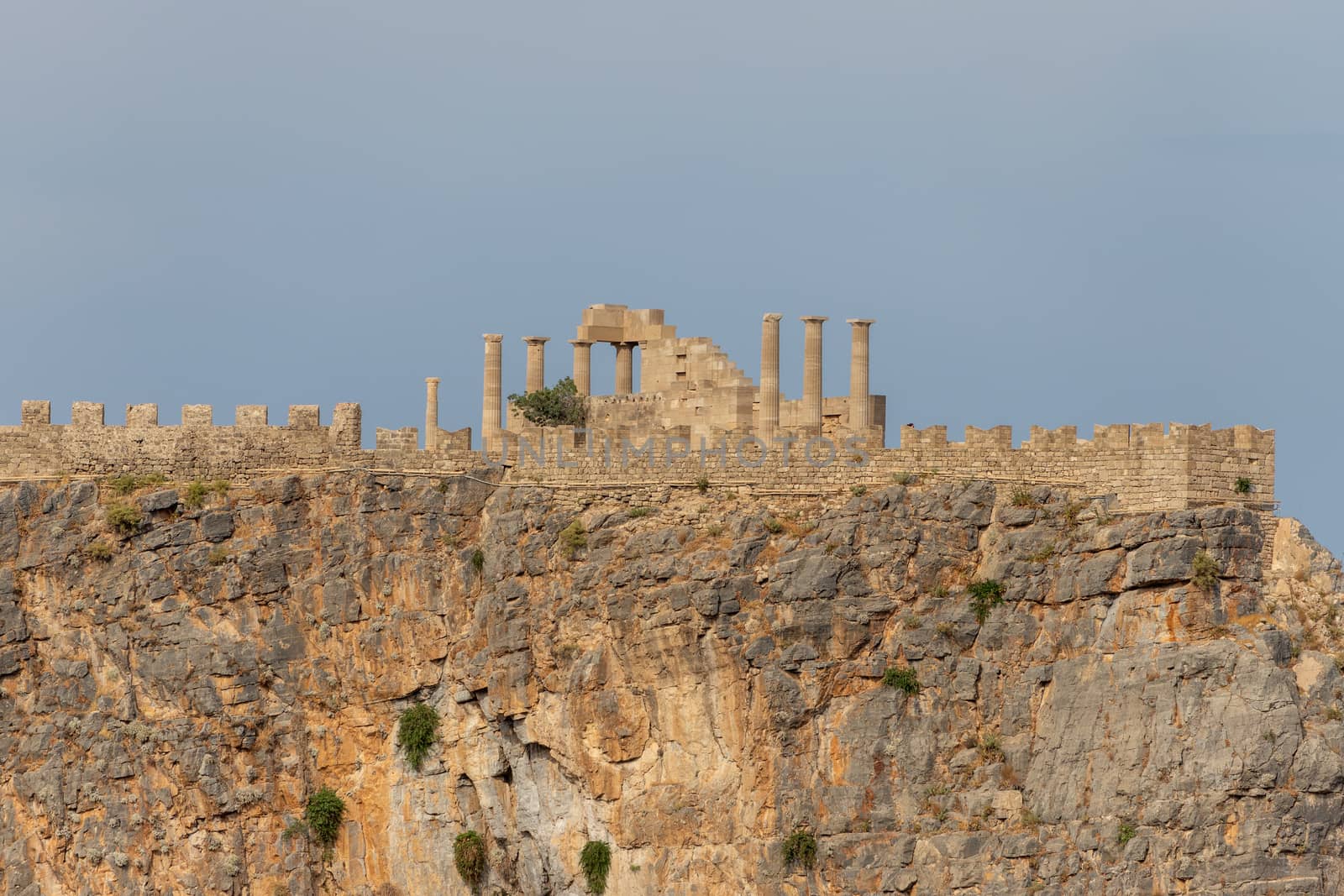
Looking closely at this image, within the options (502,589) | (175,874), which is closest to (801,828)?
(502,589)

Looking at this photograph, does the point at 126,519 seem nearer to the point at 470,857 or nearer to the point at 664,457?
the point at 470,857

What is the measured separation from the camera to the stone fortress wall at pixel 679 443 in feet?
281

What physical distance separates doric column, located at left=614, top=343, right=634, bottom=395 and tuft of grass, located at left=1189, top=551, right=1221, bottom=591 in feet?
63.4

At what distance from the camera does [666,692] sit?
87.8 meters

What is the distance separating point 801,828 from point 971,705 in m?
4.68

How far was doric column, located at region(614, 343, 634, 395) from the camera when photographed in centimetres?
9738

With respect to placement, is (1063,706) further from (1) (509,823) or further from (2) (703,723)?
(1) (509,823)

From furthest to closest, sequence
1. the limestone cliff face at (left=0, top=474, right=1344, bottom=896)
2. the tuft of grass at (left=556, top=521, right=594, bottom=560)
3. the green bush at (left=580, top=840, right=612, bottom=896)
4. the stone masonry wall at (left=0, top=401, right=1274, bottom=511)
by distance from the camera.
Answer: the tuft of grass at (left=556, top=521, right=594, bottom=560) → the green bush at (left=580, top=840, right=612, bottom=896) → the stone masonry wall at (left=0, top=401, right=1274, bottom=511) → the limestone cliff face at (left=0, top=474, right=1344, bottom=896)

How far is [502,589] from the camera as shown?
90125mm

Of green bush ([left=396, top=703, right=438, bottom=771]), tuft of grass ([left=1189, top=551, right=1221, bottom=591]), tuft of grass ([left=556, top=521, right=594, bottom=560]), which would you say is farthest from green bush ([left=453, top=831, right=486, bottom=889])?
tuft of grass ([left=1189, top=551, right=1221, bottom=591])

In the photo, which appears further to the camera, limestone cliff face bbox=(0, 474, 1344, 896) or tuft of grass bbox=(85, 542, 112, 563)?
tuft of grass bbox=(85, 542, 112, 563)

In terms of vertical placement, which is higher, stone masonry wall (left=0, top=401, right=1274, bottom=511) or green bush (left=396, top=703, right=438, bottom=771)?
stone masonry wall (left=0, top=401, right=1274, bottom=511)

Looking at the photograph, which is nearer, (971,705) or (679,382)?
(971,705)

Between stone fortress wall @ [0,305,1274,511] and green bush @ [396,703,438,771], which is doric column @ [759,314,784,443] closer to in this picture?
stone fortress wall @ [0,305,1274,511]
